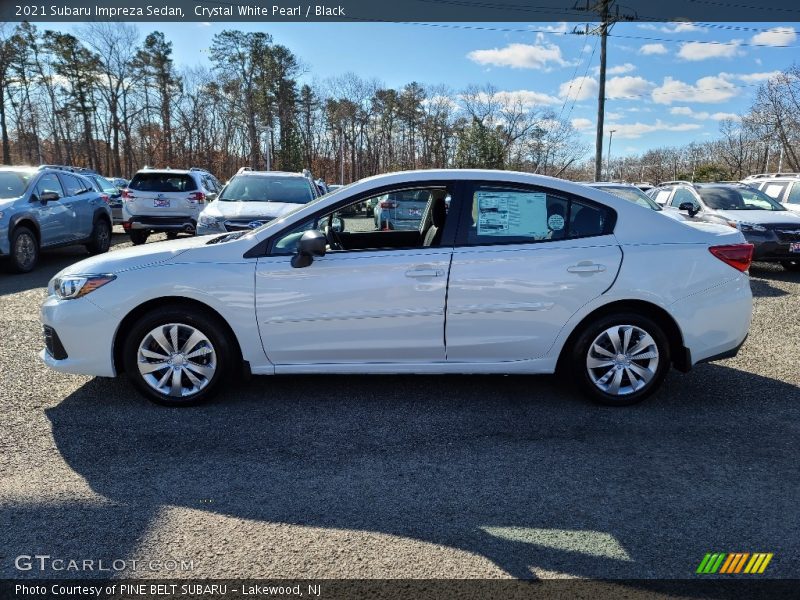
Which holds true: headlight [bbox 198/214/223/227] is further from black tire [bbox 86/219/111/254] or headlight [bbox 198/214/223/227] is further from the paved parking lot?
the paved parking lot

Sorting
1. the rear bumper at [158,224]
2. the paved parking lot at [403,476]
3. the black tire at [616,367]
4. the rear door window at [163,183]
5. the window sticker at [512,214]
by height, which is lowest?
the paved parking lot at [403,476]

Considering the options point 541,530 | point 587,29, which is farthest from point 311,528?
point 587,29

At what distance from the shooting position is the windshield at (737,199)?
11344mm

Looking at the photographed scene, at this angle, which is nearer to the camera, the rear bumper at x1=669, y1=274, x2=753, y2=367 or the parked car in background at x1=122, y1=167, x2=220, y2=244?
the rear bumper at x1=669, y1=274, x2=753, y2=367

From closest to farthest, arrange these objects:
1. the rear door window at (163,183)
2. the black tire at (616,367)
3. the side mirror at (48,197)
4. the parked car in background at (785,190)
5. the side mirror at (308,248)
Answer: the side mirror at (308,248) < the black tire at (616,367) < the side mirror at (48,197) < the parked car in background at (785,190) < the rear door window at (163,183)

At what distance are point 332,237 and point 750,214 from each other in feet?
31.1

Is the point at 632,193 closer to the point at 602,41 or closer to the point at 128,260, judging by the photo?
the point at 128,260

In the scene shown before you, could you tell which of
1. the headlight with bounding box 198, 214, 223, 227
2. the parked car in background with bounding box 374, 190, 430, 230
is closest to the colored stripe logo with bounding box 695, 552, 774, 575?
the parked car in background with bounding box 374, 190, 430, 230

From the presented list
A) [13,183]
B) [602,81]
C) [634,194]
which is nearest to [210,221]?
[13,183]

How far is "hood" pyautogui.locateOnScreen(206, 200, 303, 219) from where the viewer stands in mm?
9250

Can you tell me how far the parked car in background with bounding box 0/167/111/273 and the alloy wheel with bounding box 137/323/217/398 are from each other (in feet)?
23.6

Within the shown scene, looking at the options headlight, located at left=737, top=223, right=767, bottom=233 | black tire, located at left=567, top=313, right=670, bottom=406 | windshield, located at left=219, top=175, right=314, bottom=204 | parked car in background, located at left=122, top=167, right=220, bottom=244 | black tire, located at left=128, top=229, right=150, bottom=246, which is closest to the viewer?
black tire, located at left=567, top=313, right=670, bottom=406

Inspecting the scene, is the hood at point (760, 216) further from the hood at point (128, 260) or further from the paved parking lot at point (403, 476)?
the hood at point (128, 260)

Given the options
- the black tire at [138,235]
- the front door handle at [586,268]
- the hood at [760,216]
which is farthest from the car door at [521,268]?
the black tire at [138,235]
